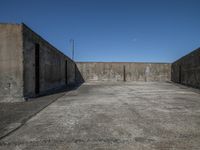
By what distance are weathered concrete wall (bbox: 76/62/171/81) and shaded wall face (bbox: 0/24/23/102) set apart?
1478 centimetres

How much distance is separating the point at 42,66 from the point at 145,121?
6.59 m

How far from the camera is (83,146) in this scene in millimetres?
2311

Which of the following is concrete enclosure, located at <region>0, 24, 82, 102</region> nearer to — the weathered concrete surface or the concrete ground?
the weathered concrete surface

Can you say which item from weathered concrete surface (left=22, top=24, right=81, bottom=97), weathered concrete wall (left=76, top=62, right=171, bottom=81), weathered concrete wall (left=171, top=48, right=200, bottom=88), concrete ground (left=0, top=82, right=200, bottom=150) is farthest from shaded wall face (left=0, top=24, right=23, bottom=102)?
weathered concrete wall (left=76, top=62, right=171, bottom=81)

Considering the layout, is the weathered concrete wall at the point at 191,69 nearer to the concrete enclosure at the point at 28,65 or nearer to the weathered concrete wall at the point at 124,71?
the concrete enclosure at the point at 28,65

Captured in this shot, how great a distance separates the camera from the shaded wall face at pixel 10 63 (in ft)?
19.6

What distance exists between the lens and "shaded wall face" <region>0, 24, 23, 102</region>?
597 centimetres

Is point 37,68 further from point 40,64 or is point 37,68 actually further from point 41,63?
point 41,63

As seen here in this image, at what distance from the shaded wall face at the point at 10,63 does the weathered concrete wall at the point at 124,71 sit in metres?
14.8

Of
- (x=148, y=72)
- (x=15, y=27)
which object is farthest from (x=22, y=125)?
(x=148, y=72)

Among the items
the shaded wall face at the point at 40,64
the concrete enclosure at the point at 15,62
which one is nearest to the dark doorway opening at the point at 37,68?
the shaded wall face at the point at 40,64

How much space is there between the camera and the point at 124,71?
2164 centimetres

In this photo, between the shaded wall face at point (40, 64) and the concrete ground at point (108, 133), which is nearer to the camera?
the concrete ground at point (108, 133)

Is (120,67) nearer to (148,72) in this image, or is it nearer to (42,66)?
(148,72)
